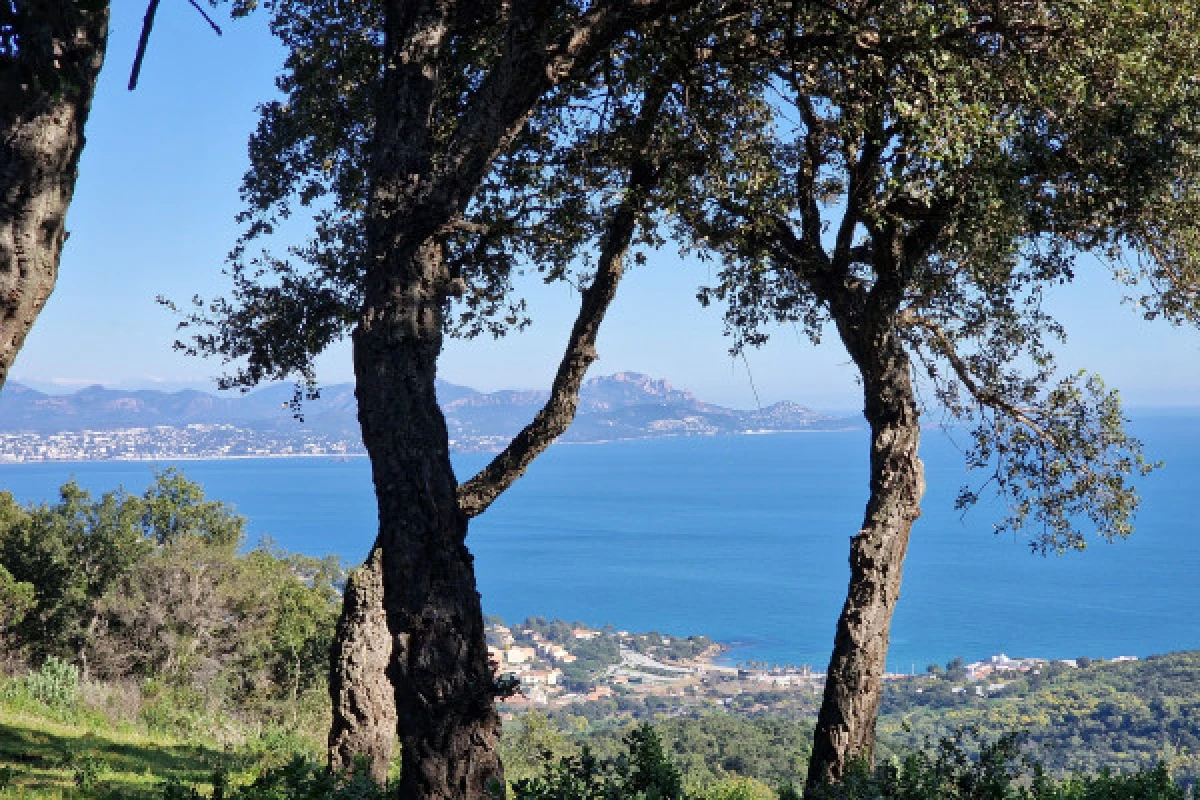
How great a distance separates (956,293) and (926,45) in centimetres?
354

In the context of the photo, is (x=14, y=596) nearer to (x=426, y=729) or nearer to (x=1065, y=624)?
(x=426, y=729)

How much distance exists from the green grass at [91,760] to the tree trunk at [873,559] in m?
4.47

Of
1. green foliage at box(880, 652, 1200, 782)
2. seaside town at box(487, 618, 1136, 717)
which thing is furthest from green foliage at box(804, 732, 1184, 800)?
seaside town at box(487, 618, 1136, 717)

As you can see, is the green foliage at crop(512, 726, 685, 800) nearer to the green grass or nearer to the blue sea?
the green grass

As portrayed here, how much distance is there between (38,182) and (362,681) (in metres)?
5.17

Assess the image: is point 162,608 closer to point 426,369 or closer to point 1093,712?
point 426,369

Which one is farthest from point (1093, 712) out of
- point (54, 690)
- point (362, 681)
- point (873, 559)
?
point (362, 681)

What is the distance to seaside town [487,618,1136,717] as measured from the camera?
Result: 55000 mm

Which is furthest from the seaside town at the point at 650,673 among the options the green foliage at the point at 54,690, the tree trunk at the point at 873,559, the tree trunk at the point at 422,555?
the tree trunk at the point at 422,555

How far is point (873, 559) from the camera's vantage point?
7.82 m

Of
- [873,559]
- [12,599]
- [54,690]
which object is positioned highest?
[873,559]

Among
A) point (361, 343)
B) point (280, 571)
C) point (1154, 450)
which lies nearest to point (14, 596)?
point (280, 571)

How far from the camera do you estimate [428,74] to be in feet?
18.8

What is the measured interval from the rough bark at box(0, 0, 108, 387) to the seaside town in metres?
47.2
